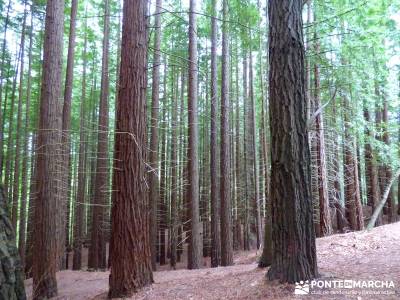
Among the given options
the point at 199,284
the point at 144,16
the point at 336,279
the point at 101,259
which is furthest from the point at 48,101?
the point at 101,259

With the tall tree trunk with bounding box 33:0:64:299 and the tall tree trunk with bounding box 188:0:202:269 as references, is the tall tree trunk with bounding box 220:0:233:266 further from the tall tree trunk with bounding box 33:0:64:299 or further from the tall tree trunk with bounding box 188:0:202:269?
the tall tree trunk with bounding box 33:0:64:299

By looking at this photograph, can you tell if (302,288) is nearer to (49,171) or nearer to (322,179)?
(49,171)

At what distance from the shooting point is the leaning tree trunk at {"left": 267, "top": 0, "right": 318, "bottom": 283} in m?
4.34

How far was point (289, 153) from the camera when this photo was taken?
176 inches

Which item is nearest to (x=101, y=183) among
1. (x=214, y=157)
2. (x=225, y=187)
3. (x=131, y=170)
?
(x=214, y=157)

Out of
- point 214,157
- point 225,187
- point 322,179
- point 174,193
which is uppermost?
point 214,157

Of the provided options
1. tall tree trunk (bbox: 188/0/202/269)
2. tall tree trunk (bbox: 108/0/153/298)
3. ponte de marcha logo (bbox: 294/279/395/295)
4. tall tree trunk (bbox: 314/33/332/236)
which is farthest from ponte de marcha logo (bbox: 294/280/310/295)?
tall tree trunk (bbox: 188/0/202/269)

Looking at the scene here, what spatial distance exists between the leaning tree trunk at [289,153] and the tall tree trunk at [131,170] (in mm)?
2323

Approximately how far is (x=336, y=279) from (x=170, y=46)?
17586 millimetres

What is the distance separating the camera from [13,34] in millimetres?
18484

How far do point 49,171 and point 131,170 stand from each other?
285cm

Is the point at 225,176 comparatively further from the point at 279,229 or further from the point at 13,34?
the point at 13,34

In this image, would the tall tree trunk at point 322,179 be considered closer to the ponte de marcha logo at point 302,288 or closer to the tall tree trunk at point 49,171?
the ponte de marcha logo at point 302,288

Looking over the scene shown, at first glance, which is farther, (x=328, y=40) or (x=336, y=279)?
(x=328, y=40)
